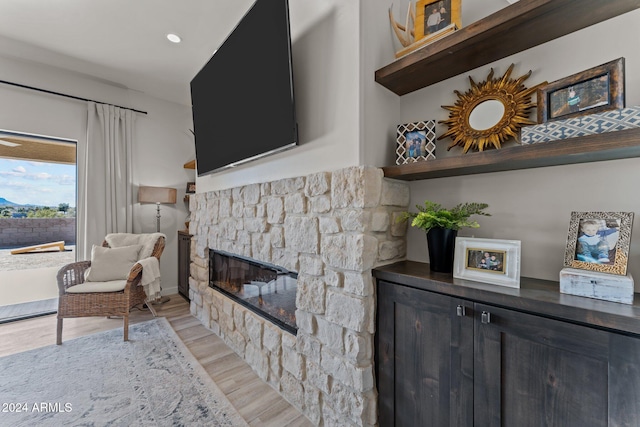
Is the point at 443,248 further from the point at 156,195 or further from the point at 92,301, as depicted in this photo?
the point at 156,195

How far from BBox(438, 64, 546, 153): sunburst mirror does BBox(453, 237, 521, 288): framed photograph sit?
17.0 inches

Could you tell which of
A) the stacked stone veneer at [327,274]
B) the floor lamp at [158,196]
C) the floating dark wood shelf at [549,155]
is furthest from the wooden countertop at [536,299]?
the floor lamp at [158,196]

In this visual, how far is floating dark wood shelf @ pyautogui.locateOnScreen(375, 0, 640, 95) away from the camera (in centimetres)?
92

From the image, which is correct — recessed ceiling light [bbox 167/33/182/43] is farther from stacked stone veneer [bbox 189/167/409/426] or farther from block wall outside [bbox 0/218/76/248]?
block wall outside [bbox 0/218/76/248]

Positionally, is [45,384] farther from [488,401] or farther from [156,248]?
[488,401]

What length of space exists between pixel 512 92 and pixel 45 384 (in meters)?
3.26

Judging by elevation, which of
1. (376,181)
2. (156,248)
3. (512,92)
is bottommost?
(156,248)

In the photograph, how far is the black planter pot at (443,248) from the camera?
120 cm

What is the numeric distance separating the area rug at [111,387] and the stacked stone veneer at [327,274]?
17.1 inches

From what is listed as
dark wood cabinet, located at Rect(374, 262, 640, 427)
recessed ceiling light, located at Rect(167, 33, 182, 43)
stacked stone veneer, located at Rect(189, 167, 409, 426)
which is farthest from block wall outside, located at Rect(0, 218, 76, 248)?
dark wood cabinet, located at Rect(374, 262, 640, 427)

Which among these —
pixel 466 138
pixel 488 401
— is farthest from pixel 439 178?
pixel 488 401

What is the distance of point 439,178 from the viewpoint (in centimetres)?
140

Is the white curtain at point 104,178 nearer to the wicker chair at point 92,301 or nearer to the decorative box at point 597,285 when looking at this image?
the wicker chair at point 92,301

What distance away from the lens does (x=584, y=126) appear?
853 millimetres
